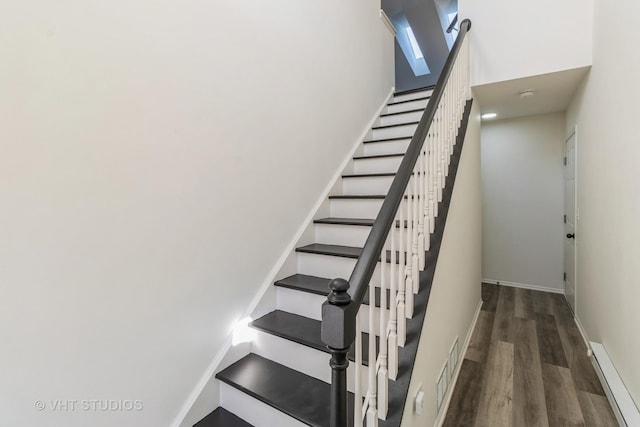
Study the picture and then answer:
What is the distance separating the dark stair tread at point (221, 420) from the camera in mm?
1458

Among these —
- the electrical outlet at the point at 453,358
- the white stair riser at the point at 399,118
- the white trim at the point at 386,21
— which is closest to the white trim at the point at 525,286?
the electrical outlet at the point at 453,358

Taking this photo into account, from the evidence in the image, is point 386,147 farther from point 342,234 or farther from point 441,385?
point 441,385

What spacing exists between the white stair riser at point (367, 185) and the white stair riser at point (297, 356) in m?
1.40

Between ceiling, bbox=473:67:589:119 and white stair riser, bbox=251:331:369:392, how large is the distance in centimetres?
287

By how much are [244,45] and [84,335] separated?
1.61 metres

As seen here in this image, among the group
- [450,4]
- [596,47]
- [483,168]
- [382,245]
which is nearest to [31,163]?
[382,245]

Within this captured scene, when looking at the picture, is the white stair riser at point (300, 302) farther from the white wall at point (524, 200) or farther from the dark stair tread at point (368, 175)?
the white wall at point (524, 200)

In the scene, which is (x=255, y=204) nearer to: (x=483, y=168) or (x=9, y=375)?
(x=9, y=375)

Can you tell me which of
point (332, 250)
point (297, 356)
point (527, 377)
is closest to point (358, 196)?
point (332, 250)

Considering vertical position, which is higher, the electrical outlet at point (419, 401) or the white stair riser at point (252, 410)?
the electrical outlet at point (419, 401)

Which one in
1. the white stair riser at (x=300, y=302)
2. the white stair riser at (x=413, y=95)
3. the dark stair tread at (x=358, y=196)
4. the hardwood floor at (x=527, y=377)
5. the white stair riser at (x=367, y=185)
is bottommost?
the hardwood floor at (x=527, y=377)

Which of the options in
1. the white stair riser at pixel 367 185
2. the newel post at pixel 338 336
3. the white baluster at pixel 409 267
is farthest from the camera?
the white stair riser at pixel 367 185

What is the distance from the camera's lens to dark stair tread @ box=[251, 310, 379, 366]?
1512mm

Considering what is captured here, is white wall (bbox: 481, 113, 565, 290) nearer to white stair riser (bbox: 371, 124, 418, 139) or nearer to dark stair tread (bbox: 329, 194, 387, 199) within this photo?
white stair riser (bbox: 371, 124, 418, 139)
